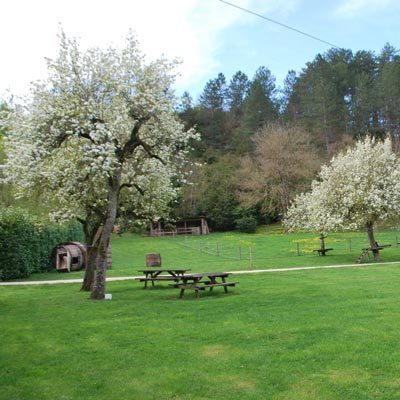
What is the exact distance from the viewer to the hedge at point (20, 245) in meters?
24.0

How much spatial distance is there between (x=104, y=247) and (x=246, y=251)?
2697cm

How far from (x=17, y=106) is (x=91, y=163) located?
3.66 metres

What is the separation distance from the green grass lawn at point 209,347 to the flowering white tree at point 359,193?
15327mm

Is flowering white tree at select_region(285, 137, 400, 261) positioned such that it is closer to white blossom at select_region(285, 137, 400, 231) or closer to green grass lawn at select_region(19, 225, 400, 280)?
white blossom at select_region(285, 137, 400, 231)

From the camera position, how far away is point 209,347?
8.01m

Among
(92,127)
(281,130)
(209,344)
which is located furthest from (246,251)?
(209,344)

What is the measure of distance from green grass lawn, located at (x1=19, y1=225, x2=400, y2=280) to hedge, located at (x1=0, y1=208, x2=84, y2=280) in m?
0.87

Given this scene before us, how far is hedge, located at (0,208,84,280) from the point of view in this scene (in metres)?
24.0

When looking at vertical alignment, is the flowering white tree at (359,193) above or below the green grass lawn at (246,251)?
above

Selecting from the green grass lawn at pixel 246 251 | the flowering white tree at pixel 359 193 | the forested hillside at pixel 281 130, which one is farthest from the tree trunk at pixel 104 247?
the forested hillside at pixel 281 130

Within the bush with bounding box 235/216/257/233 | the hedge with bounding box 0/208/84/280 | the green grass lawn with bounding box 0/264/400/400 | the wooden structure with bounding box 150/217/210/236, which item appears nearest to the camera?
the green grass lawn with bounding box 0/264/400/400

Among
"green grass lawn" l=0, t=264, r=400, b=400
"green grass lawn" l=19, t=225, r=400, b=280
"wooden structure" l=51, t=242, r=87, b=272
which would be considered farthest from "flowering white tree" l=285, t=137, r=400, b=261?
"green grass lawn" l=0, t=264, r=400, b=400

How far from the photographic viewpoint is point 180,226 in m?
67.9

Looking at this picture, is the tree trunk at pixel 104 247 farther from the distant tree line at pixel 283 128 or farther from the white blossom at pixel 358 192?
the distant tree line at pixel 283 128
